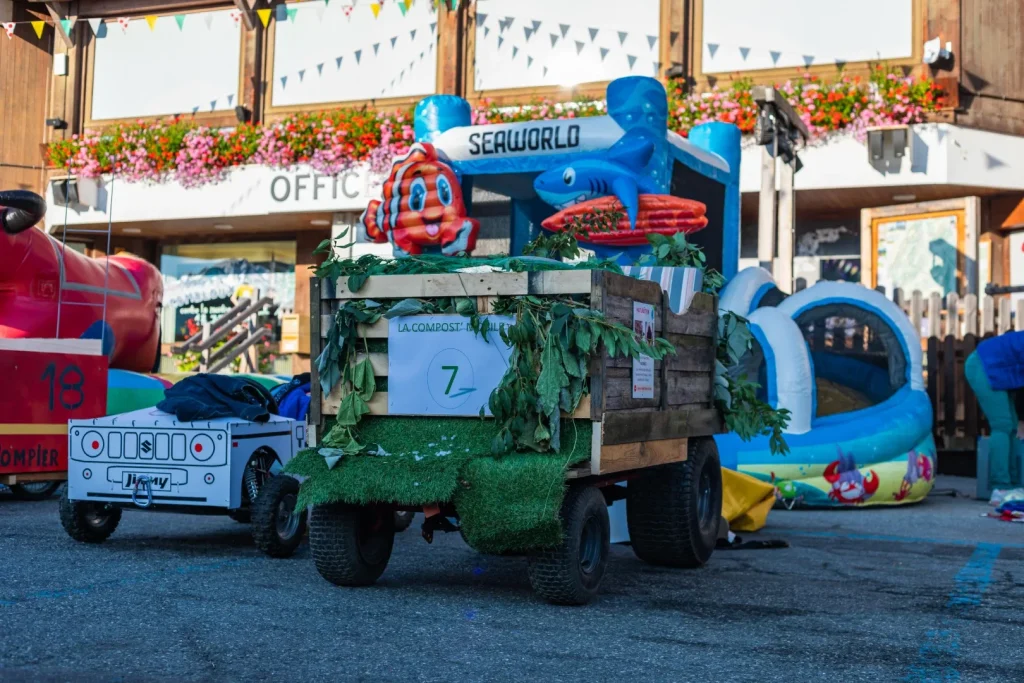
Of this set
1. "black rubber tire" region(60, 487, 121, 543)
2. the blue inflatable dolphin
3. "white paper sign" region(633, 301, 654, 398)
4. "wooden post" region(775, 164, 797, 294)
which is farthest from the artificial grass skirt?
"wooden post" region(775, 164, 797, 294)

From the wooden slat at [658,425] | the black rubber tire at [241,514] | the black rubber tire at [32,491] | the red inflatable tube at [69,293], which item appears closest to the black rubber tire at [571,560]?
the wooden slat at [658,425]

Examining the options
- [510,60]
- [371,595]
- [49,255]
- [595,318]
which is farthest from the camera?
[510,60]

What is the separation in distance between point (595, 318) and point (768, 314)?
6.05 metres

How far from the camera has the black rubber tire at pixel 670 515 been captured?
7.28 meters

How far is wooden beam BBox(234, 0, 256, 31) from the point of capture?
2097 cm

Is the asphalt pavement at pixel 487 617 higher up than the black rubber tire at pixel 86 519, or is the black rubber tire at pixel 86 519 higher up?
the black rubber tire at pixel 86 519

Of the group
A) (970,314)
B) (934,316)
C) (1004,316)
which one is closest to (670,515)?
(934,316)

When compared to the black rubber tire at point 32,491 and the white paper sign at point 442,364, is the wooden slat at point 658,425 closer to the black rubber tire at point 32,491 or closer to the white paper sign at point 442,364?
the white paper sign at point 442,364

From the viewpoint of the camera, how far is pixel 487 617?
5621 mm

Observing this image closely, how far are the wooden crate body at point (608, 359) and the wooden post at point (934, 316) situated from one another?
9.11 m

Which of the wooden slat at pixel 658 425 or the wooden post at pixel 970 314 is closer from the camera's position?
the wooden slat at pixel 658 425

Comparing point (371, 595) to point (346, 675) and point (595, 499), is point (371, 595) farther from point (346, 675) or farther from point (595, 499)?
point (346, 675)

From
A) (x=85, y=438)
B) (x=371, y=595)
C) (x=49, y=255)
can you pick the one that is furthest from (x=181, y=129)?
(x=371, y=595)

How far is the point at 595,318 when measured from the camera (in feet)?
18.9
